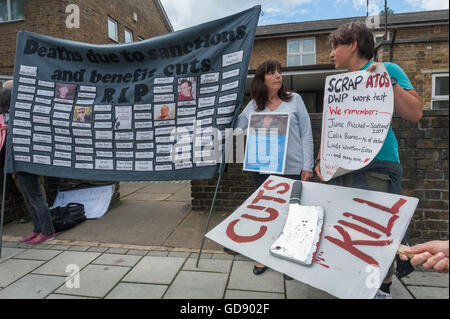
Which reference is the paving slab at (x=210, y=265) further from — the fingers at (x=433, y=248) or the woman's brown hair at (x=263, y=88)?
the fingers at (x=433, y=248)

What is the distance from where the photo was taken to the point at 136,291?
2.13m

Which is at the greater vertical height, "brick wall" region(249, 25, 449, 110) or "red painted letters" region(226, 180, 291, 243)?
"brick wall" region(249, 25, 449, 110)

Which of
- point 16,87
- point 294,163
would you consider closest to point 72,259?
point 16,87

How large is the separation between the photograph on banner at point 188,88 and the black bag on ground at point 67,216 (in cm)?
246

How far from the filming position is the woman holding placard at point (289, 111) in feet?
7.59

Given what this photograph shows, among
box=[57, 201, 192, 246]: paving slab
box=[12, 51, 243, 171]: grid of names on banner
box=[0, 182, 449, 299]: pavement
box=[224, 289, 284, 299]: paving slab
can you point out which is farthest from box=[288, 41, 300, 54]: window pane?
box=[224, 289, 284, 299]: paving slab

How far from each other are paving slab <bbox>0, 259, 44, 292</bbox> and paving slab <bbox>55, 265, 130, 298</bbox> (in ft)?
1.75

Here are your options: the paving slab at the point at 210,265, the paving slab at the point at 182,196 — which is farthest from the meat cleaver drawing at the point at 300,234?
the paving slab at the point at 182,196

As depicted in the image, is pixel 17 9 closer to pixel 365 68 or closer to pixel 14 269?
pixel 14 269

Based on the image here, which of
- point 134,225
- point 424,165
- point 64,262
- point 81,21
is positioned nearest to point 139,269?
A: point 64,262

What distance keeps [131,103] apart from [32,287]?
1779mm

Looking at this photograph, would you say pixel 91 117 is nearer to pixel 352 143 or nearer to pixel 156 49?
pixel 156 49

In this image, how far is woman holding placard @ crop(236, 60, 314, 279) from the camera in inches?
91.0

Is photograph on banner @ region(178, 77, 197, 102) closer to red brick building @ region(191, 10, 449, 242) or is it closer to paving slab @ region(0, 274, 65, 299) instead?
red brick building @ region(191, 10, 449, 242)
